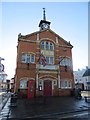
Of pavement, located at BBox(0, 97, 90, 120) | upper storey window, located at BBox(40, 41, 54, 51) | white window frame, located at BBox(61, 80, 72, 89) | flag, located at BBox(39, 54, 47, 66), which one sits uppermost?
upper storey window, located at BBox(40, 41, 54, 51)

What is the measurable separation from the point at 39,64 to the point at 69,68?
19.9 feet

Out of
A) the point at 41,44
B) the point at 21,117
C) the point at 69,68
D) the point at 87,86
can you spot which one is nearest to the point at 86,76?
the point at 87,86

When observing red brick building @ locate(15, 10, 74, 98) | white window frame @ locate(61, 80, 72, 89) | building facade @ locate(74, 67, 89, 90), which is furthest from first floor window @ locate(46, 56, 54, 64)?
building facade @ locate(74, 67, 89, 90)

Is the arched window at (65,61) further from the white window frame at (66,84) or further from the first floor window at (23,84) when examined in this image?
the first floor window at (23,84)

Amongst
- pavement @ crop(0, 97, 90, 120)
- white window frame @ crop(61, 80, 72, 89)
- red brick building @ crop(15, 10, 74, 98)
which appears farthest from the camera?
white window frame @ crop(61, 80, 72, 89)

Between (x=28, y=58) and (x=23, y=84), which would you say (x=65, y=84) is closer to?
(x=23, y=84)

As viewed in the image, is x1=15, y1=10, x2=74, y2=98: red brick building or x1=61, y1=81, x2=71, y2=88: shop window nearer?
x1=15, y1=10, x2=74, y2=98: red brick building

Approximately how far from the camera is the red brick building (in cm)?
2394

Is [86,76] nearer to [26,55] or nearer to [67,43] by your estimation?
[67,43]

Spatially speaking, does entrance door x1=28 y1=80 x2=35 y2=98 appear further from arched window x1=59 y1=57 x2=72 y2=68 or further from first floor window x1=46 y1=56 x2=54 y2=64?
arched window x1=59 y1=57 x2=72 y2=68

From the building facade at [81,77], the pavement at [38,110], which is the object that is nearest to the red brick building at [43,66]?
the pavement at [38,110]

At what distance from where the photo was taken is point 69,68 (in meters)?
27.8

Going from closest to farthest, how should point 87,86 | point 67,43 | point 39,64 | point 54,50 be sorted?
point 39,64 < point 54,50 < point 67,43 < point 87,86

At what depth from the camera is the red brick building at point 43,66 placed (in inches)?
942
